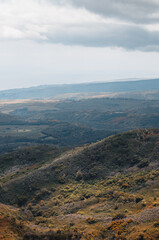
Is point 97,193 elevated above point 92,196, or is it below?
above

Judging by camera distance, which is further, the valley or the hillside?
the hillside

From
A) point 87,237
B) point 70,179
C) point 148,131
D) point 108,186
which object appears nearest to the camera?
point 87,237

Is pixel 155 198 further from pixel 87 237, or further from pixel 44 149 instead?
pixel 44 149

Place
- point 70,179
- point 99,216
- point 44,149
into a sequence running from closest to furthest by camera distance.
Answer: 1. point 99,216
2. point 70,179
3. point 44,149

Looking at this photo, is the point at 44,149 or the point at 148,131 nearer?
the point at 148,131

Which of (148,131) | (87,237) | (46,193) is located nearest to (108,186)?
(46,193)

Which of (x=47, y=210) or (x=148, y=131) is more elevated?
(x=148, y=131)

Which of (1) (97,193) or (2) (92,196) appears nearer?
(2) (92,196)

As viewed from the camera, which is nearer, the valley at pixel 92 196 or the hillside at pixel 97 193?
the valley at pixel 92 196
